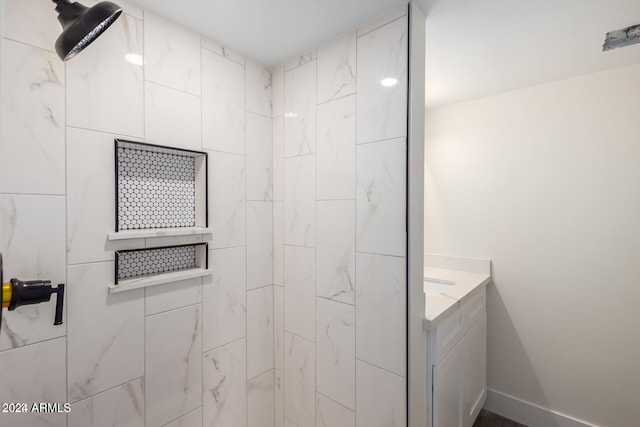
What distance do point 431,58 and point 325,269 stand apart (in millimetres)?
1306

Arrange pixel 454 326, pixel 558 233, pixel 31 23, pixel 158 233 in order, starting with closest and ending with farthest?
pixel 31 23 → pixel 158 233 → pixel 454 326 → pixel 558 233

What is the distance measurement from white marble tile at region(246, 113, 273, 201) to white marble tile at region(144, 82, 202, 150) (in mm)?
301

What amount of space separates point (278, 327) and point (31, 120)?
1.46 meters

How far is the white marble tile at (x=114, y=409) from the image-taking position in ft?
3.62

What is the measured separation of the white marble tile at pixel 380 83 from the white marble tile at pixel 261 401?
4.77 feet

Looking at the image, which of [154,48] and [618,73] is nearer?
[154,48]

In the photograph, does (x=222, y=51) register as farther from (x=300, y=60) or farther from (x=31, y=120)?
(x=31, y=120)

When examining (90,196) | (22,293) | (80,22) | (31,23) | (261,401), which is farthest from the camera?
(261,401)

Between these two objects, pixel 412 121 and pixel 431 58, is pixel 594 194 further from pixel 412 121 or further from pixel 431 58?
pixel 412 121

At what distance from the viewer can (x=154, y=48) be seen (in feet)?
4.19

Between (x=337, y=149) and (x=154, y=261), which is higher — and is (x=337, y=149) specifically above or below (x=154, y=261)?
above

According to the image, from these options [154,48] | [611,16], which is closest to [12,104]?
[154,48]

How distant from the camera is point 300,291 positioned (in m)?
1.65

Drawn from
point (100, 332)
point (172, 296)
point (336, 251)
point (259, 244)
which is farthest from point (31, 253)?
point (336, 251)
